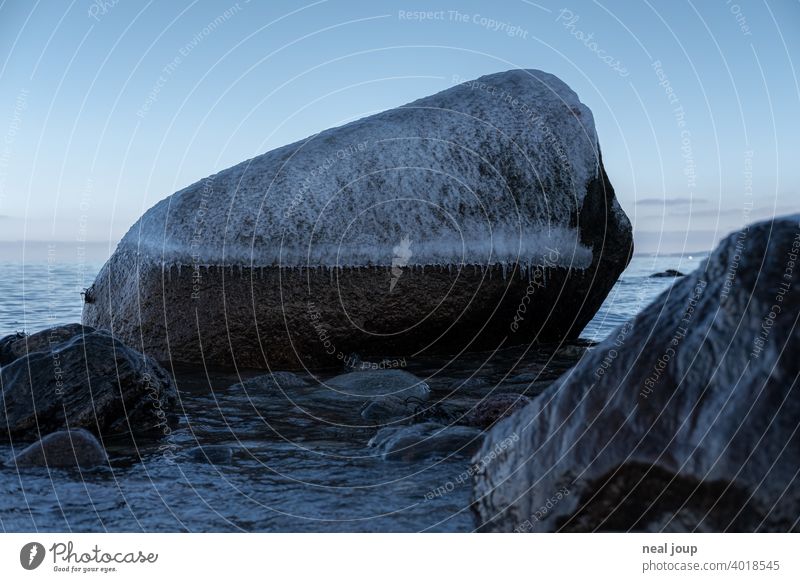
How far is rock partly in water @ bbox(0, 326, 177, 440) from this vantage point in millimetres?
6707

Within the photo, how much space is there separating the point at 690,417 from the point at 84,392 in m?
5.01

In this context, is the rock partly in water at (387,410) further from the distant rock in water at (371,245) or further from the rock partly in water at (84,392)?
the distant rock in water at (371,245)

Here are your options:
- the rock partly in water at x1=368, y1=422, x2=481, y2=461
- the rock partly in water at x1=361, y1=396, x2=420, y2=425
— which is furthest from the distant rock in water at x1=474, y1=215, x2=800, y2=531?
the rock partly in water at x1=361, y1=396, x2=420, y2=425

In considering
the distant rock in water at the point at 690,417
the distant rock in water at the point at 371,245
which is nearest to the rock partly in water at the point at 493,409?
the distant rock in water at the point at 690,417

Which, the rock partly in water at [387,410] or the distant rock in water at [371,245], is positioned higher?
the distant rock in water at [371,245]

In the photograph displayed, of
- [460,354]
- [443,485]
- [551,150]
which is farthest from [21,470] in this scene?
[551,150]

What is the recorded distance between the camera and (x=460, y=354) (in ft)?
34.1

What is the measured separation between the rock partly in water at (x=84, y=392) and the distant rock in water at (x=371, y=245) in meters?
2.59

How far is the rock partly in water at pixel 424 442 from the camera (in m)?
5.96

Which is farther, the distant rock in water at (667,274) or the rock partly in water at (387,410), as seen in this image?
the distant rock in water at (667,274)

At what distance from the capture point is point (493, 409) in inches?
277
